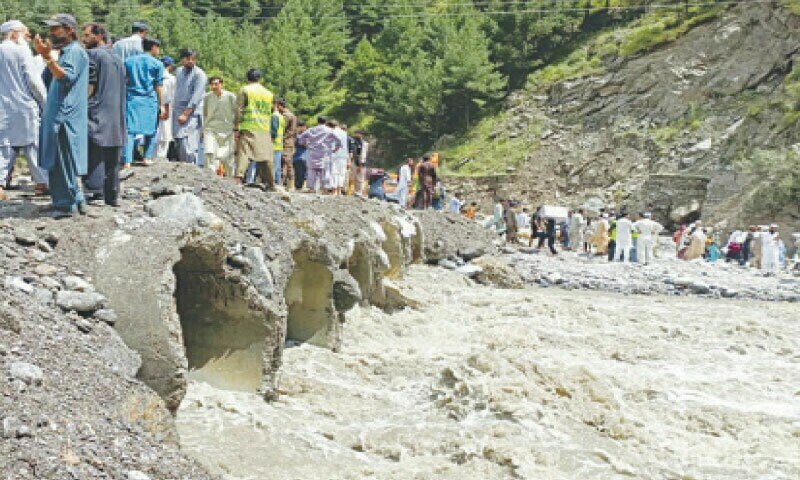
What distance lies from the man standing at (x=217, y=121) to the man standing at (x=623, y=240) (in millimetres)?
15808

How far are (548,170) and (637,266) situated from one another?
51.0 feet

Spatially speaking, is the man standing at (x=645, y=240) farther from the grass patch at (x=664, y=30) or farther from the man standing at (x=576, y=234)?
the grass patch at (x=664, y=30)

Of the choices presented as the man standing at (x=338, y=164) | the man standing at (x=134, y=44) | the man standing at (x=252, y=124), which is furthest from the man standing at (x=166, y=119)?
the man standing at (x=338, y=164)

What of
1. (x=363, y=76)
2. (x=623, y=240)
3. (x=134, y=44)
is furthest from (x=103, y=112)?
(x=363, y=76)

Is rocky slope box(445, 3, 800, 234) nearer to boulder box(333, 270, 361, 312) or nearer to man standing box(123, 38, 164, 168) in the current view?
boulder box(333, 270, 361, 312)

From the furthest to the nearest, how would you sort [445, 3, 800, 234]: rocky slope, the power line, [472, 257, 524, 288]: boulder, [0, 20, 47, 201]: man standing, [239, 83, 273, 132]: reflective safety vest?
the power line → [445, 3, 800, 234]: rocky slope → [472, 257, 524, 288]: boulder → [239, 83, 273, 132]: reflective safety vest → [0, 20, 47, 201]: man standing

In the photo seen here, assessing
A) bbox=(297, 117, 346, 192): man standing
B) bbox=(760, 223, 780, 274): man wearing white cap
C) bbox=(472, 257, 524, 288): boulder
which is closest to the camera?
bbox=(297, 117, 346, 192): man standing

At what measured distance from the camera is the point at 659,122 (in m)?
37.9

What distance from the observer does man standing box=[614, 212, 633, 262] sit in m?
25.4

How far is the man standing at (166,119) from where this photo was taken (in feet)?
35.8

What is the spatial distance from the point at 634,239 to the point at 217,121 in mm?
16763

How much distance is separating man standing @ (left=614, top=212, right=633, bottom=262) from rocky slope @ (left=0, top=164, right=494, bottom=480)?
1540 centimetres

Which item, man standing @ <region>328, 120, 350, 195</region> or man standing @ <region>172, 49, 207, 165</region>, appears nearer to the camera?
man standing @ <region>172, 49, 207, 165</region>

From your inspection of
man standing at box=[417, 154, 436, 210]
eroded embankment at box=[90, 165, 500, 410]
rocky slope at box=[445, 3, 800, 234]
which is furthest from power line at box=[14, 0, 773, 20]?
eroded embankment at box=[90, 165, 500, 410]
